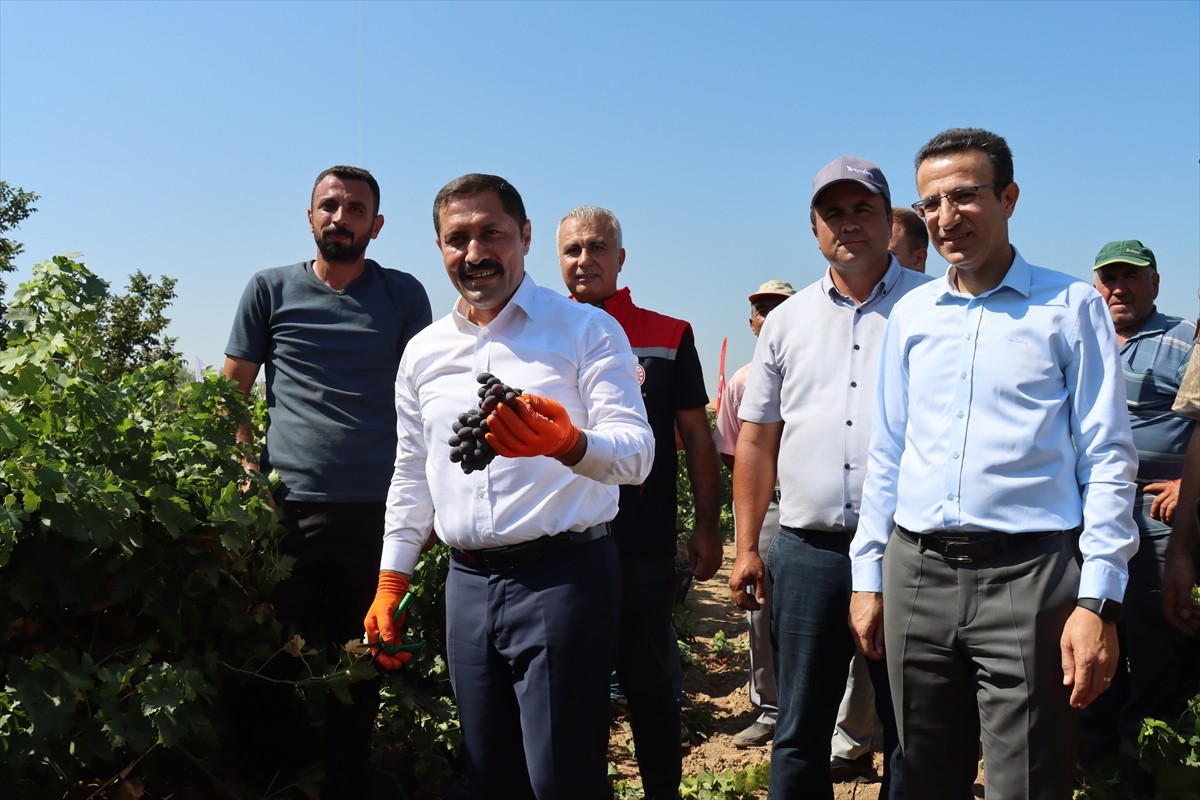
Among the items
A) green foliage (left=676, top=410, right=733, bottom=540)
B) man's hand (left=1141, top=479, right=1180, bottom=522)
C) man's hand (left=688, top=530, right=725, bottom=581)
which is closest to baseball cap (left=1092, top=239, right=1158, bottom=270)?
man's hand (left=1141, top=479, right=1180, bottom=522)

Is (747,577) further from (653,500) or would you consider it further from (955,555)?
(955,555)

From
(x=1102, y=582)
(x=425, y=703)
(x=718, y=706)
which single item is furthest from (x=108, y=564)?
(x=718, y=706)

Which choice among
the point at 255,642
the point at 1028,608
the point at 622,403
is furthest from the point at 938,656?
the point at 255,642

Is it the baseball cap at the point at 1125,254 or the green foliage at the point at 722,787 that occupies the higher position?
the baseball cap at the point at 1125,254

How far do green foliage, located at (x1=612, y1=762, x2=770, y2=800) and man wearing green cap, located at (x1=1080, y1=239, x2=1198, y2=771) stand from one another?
131cm

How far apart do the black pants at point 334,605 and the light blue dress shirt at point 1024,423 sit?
213 cm

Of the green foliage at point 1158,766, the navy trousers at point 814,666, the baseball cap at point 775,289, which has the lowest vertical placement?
the green foliage at point 1158,766

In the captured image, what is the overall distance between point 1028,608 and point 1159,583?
1975 millimetres

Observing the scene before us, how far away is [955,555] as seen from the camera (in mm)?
2754

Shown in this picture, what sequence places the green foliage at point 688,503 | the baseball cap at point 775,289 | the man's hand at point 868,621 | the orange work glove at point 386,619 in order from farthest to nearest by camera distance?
1. the green foliage at point 688,503
2. the baseball cap at point 775,289
3. the orange work glove at point 386,619
4. the man's hand at point 868,621

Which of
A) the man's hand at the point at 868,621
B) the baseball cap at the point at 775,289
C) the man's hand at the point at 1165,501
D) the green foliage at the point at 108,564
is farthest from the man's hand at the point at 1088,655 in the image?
the baseball cap at the point at 775,289

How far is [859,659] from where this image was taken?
4.96 m

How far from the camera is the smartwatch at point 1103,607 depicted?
2.53 meters

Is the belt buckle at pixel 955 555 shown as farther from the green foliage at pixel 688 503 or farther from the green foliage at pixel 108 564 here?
the green foliage at pixel 688 503
